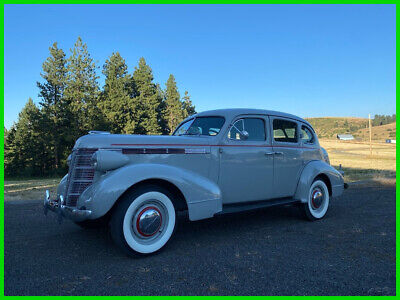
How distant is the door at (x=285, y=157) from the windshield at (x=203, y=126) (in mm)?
1065

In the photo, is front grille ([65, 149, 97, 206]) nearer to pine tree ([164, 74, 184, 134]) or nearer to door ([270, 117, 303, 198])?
door ([270, 117, 303, 198])

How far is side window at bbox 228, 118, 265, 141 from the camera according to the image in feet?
14.1

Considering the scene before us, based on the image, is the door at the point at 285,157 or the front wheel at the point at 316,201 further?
the front wheel at the point at 316,201

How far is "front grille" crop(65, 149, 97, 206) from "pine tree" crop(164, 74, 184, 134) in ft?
124

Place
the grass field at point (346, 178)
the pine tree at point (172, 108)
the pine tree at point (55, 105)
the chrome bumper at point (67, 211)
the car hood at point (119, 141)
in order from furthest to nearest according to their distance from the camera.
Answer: the pine tree at point (172, 108) < the pine tree at point (55, 105) < the grass field at point (346, 178) < the car hood at point (119, 141) < the chrome bumper at point (67, 211)

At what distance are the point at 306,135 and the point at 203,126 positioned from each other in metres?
2.28

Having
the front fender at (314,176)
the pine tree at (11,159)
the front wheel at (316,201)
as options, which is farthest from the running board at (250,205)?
the pine tree at (11,159)

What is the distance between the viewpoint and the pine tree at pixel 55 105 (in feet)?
105

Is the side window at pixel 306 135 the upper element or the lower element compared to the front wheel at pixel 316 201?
upper

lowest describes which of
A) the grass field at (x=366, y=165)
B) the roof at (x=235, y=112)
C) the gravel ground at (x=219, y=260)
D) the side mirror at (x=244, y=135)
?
the grass field at (x=366, y=165)

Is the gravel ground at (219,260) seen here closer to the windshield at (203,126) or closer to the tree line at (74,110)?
the windshield at (203,126)

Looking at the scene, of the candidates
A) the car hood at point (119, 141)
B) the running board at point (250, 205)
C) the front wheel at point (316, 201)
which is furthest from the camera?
the front wheel at point (316, 201)

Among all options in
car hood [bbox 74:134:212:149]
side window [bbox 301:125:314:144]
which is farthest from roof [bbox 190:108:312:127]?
car hood [bbox 74:134:212:149]

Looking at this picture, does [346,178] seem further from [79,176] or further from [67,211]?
[67,211]
